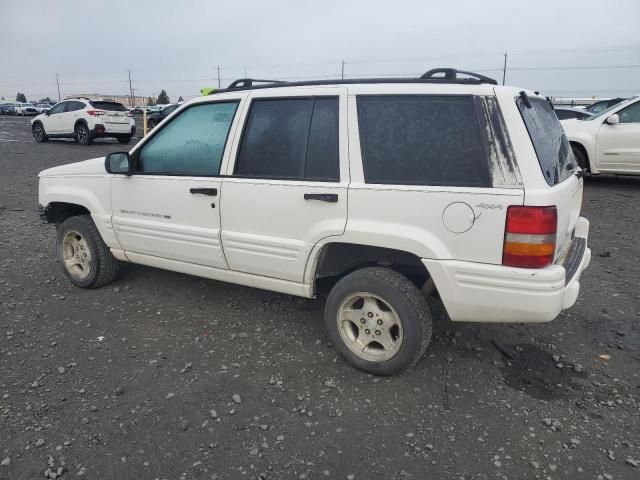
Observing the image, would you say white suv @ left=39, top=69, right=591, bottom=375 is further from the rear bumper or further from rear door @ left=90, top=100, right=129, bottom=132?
rear door @ left=90, top=100, right=129, bottom=132

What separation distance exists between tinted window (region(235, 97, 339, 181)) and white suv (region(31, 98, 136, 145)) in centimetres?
1578

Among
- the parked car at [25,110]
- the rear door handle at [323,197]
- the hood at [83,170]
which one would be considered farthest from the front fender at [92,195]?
the parked car at [25,110]

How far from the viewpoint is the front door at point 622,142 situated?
29.5 feet

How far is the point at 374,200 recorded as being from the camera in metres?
3.01

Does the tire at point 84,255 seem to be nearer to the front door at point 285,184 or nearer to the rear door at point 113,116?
the front door at point 285,184

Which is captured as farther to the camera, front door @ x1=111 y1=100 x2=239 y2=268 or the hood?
the hood

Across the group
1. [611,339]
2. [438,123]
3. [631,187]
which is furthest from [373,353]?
[631,187]

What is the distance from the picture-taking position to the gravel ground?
8.19ft

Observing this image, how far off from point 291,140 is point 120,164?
1.60 meters

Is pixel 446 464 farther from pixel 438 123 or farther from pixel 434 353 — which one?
pixel 438 123

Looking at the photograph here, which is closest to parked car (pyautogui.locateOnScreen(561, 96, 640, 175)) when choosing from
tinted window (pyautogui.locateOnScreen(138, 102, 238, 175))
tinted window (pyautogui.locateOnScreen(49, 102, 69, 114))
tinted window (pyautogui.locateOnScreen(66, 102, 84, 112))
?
tinted window (pyautogui.locateOnScreen(138, 102, 238, 175))

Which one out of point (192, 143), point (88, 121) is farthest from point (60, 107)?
point (192, 143)

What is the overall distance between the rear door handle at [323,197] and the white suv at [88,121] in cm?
1638

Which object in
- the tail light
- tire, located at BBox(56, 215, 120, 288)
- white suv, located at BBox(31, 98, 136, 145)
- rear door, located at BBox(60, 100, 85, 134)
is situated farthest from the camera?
rear door, located at BBox(60, 100, 85, 134)
